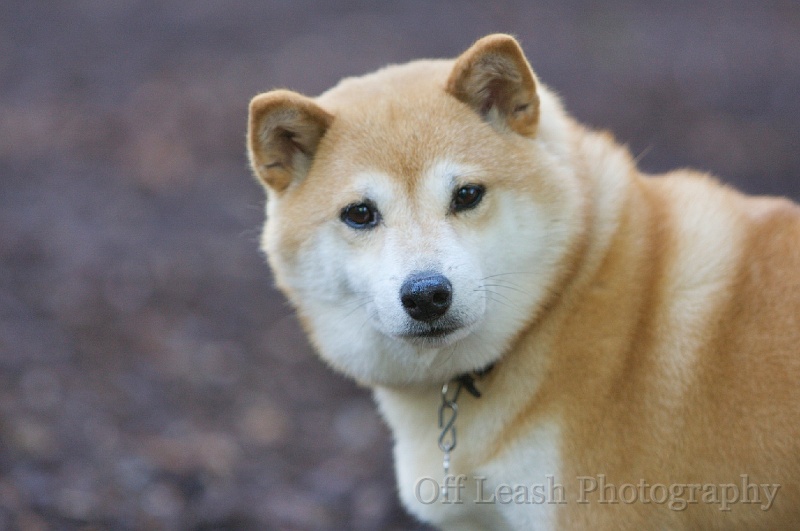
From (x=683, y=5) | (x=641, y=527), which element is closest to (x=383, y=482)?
(x=641, y=527)

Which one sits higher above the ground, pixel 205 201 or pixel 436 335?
pixel 436 335

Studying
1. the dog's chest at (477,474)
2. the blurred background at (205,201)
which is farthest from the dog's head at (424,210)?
the blurred background at (205,201)

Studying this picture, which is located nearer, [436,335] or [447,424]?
[436,335]

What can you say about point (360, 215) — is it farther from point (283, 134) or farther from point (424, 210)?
point (283, 134)

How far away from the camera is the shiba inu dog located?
8.23ft

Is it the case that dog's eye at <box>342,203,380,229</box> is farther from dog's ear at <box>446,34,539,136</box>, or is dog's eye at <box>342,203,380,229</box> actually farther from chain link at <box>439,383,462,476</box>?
chain link at <box>439,383,462,476</box>

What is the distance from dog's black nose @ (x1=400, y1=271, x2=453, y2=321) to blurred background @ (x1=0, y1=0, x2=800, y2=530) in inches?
60.6

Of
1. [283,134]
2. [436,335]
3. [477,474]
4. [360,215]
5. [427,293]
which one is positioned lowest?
[477,474]

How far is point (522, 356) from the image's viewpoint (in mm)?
2785

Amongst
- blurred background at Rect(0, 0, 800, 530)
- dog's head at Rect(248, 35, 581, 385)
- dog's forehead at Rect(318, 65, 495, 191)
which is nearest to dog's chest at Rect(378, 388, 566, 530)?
dog's head at Rect(248, 35, 581, 385)

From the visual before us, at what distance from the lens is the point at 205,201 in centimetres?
706

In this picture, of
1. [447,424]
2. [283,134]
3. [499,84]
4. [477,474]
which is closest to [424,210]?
Result: [499,84]

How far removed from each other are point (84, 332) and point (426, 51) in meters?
5.62

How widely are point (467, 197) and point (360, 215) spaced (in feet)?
1.25
